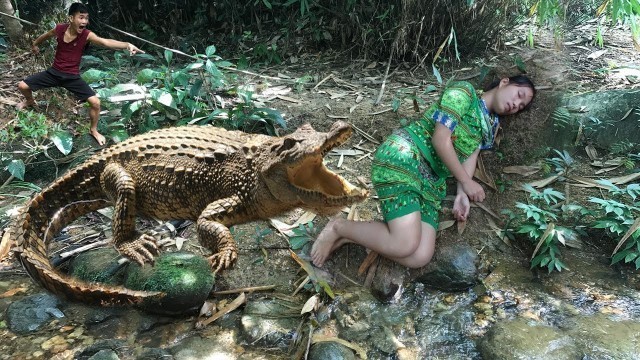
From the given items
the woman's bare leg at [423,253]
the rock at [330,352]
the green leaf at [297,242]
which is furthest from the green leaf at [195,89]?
the rock at [330,352]

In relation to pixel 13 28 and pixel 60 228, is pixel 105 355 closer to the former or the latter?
pixel 60 228

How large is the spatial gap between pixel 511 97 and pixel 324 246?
129cm

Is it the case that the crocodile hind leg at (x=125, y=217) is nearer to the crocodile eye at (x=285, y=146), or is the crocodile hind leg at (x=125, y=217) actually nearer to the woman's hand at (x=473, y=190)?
the crocodile eye at (x=285, y=146)

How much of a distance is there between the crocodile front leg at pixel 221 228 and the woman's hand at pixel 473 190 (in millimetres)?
1209

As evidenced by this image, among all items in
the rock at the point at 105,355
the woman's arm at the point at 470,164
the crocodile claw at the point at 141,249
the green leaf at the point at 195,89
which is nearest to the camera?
the rock at the point at 105,355

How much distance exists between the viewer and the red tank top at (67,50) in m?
3.33

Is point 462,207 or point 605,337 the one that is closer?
point 605,337

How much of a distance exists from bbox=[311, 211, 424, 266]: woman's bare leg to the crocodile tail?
33.4 inches

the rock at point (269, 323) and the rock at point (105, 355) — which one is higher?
the rock at point (105, 355)

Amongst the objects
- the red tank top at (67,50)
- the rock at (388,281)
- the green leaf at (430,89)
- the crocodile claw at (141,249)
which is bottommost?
the rock at (388,281)

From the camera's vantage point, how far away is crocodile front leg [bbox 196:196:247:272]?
2.01 meters

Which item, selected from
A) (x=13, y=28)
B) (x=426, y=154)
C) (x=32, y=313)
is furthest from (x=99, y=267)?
(x=13, y=28)

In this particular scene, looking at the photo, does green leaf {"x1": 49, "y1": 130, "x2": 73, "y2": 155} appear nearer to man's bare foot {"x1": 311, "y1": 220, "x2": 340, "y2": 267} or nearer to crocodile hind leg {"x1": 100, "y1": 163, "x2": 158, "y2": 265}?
crocodile hind leg {"x1": 100, "y1": 163, "x2": 158, "y2": 265}

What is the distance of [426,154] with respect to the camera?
261 cm
